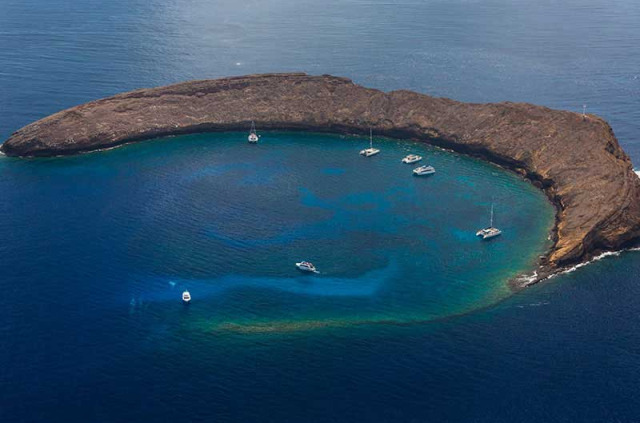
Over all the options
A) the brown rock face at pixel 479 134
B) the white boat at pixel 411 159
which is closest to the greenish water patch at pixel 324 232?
the white boat at pixel 411 159

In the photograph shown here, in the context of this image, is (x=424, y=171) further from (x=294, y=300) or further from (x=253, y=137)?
(x=294, y=300)

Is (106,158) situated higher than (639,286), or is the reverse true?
(106,158)

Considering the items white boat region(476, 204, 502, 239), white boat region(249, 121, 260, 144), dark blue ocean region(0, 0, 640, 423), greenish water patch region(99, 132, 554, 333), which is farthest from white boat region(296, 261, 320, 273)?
white boat region(249, 121, 260, 144)

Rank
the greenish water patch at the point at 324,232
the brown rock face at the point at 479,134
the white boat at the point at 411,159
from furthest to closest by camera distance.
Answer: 1. the white boat at the point at 411,159
2. the brown rock face at the point at 479,134
3. the greenish water patch at the point at 324,232

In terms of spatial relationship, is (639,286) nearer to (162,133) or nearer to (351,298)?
(351,298)

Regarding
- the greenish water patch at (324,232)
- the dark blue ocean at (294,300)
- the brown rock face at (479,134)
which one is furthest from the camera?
the brown rock face at (479,134)

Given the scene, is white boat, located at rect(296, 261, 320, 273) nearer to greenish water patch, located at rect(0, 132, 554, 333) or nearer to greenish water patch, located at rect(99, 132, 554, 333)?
greenish water patch, located at rect(99, 132, 554, 333)

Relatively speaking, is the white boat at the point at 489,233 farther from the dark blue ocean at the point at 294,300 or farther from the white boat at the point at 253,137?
the white boat at the point at 253,137

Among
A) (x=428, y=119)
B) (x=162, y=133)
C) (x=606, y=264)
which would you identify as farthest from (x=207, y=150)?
(x=606, y=264)
